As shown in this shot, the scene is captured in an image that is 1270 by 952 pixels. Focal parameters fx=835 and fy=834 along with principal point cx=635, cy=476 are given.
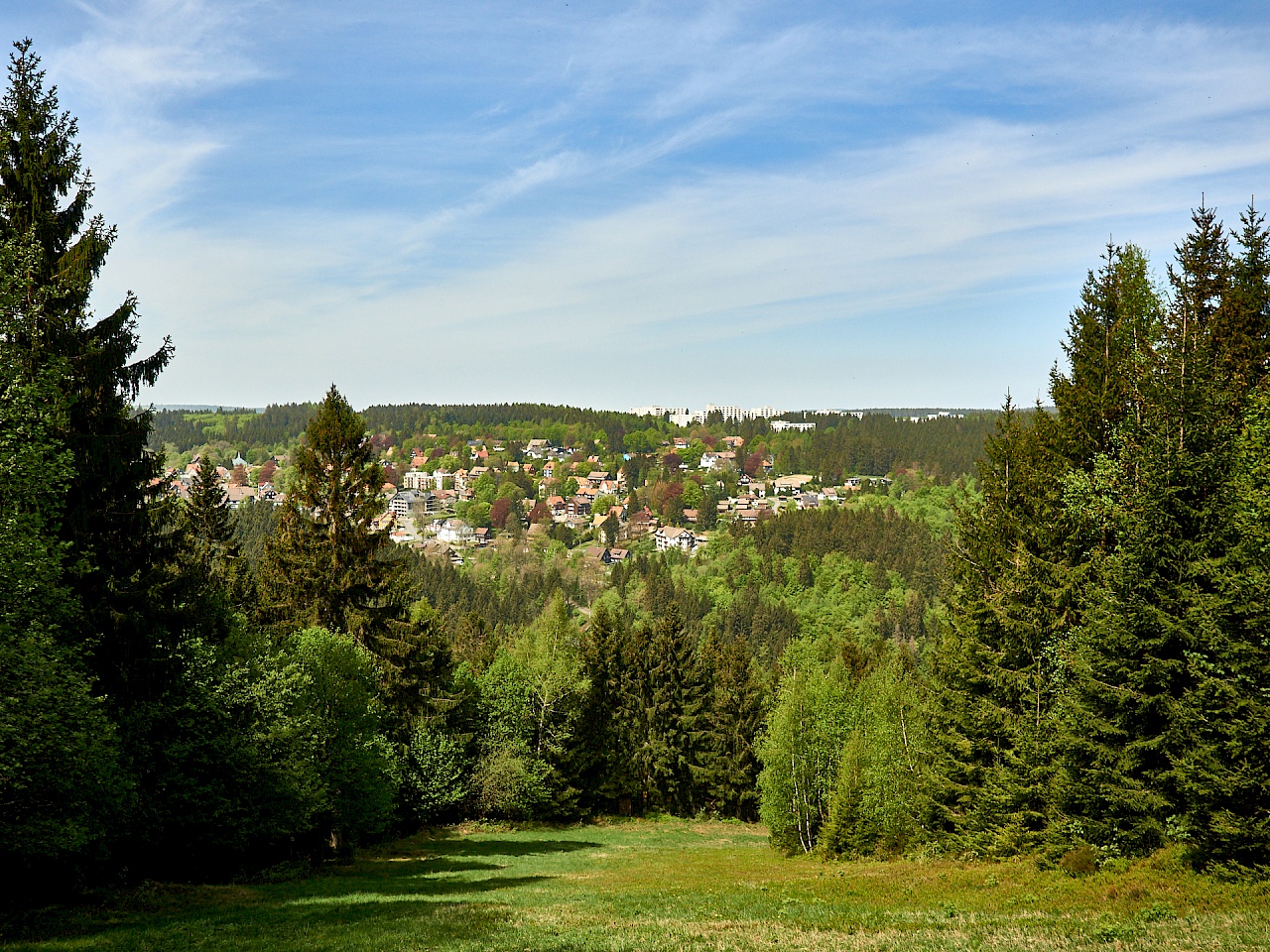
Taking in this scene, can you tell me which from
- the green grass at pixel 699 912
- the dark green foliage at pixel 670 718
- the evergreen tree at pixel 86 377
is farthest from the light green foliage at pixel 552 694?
the evergreen tree at pixel 86 377

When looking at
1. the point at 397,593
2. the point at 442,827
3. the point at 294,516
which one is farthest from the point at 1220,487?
the point at 442,827

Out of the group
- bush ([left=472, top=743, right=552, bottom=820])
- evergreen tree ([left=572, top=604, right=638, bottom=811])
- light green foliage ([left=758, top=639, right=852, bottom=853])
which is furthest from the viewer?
evergreen tree ([left=572, top=604, right=638, bottom=811])

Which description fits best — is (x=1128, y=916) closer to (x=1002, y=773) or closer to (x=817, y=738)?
(x=1002, y=773)

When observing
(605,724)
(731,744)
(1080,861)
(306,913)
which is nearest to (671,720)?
(731,744)

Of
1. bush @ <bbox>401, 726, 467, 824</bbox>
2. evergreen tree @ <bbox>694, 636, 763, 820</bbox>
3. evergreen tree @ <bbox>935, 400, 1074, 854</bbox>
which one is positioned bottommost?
evergreen tree @ <bbox>694, 636, 763, 820</bbox>

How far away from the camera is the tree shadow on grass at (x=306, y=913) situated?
14922 mm

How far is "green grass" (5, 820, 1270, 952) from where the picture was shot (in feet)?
43.1

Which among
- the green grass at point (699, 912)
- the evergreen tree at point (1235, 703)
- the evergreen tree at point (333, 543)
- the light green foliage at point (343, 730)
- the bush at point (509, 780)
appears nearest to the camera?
the green grass at point (699, 912)

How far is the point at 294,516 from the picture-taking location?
122 ft

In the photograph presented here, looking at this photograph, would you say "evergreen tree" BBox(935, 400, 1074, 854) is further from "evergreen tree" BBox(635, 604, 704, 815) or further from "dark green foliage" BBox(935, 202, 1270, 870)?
"evergreen tree" BBox(635, 604, 704, 815)

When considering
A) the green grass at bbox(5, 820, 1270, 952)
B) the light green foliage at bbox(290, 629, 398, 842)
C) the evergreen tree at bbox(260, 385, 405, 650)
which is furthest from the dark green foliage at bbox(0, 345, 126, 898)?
the evergreen tree at bbox(260, 385, 405, 650)

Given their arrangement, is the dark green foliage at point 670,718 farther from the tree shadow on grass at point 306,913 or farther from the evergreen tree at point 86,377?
the evergreen tree at point 86,377

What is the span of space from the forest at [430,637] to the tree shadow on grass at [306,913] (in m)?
1.57

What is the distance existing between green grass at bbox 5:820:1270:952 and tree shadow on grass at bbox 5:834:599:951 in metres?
0.05
